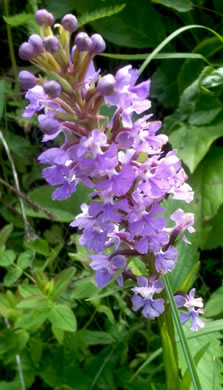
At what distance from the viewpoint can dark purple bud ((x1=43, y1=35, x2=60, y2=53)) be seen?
899 millimetres

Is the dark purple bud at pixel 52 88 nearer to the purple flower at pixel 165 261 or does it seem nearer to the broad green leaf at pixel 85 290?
the purple flower at pixel 165 261

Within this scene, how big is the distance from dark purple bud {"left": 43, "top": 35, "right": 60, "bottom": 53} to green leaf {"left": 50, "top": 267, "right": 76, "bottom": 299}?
80 centimetres

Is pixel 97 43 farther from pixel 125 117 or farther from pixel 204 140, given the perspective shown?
pixel 204 140

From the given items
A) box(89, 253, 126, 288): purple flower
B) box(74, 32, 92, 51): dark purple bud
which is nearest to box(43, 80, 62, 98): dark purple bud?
box(74, 32, 92, 51): dark purple bud

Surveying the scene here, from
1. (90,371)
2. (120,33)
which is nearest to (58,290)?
(90,371)

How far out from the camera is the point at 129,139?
3.21ft

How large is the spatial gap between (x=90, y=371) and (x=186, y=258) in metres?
0.52

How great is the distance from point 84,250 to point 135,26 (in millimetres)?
1286

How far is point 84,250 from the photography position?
5.41 ft

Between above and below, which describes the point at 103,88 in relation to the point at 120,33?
above

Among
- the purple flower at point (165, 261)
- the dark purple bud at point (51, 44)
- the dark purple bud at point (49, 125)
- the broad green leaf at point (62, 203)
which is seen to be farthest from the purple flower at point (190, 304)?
the broad green leaf at point (62, 203)

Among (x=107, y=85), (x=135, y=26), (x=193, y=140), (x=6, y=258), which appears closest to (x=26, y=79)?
(x=107, y=85)

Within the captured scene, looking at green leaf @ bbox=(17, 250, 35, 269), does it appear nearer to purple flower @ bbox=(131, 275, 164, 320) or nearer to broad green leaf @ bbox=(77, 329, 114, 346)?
broad green leaf @ bbox=(77, 329, 114, 346)

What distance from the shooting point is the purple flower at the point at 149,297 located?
42.3 inches
